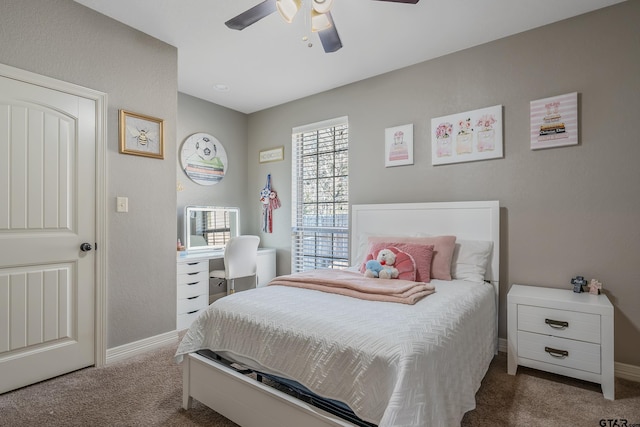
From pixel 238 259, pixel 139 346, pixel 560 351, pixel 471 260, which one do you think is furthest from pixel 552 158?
pixel 139 346

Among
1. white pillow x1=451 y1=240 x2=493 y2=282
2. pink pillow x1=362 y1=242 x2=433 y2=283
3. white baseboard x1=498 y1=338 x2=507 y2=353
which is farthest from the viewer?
white baseboard x1=498 y1=338 x2=507 y2=353

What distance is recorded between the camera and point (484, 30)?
8.31 ft

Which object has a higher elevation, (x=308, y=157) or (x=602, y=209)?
(x=308, y=157)

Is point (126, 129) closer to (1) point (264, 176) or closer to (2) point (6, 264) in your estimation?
(2) point (6, 264)

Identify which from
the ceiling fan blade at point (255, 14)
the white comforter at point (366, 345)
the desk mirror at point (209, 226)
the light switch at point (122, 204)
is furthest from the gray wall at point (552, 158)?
the light switch at point (122, 204)

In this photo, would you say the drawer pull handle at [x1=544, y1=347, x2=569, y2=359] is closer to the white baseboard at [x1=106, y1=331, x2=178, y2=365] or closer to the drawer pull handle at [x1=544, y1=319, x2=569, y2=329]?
the drawer pull handle at [x1=544, y1=319, x2=569, y2=329]

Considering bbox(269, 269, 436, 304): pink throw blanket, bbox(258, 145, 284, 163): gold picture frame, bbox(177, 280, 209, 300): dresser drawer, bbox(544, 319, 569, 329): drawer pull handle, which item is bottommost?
bbox(177, 280, 209, 300): dresser drawer

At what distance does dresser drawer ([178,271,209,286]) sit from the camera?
10.2ft

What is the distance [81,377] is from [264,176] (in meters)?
2.88

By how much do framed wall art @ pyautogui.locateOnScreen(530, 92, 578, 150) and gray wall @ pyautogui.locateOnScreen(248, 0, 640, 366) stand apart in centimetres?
5

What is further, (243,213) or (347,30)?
(243,213)

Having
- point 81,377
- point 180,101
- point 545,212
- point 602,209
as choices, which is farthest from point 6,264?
point 602,209

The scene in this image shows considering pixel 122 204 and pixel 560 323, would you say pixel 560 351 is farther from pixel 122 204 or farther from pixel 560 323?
pixel 122 204

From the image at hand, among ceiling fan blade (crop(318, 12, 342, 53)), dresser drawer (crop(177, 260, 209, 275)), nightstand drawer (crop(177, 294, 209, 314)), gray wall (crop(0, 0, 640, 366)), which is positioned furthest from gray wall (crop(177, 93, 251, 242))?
ceiling fan blade (crop(318, 12, 342, 53))
